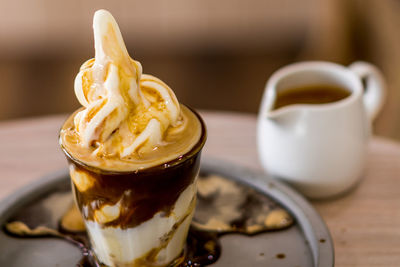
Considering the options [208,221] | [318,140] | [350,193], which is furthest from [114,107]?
[350,193]

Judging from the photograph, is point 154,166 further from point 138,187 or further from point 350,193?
point 350,193

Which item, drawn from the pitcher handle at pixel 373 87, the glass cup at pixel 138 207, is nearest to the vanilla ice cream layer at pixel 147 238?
the glass cup at pixel 138 207

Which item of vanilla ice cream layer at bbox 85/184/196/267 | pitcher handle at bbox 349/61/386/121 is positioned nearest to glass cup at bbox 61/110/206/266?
vanilla ice cream layer at bbox 85/184/196/267

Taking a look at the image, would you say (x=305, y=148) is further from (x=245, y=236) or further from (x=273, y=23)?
(x=273, y=23)

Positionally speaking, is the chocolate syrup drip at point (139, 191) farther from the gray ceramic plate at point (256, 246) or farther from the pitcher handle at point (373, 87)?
the pitcher handle at point (373, 87)

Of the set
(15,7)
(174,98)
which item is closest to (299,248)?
(174,98)

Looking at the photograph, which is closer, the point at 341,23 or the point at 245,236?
the point at 245,236
